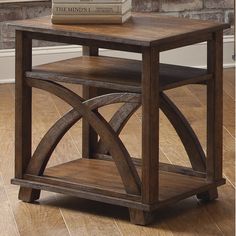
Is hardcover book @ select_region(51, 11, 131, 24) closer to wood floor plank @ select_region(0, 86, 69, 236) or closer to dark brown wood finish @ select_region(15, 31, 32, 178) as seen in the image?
dark brown wood finish @ select_region(15, 31, 32, 178)

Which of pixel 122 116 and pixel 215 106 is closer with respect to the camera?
pixel 215 106

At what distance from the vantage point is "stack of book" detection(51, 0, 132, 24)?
272 cm

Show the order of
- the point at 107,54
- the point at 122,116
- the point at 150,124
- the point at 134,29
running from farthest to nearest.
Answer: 1. the point at 107,54
2. the point at 122,116
3. the point at 134,29
4. the point at 150,124

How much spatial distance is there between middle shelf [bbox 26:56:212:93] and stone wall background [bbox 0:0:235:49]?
5.60 feet

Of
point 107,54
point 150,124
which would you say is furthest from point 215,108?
point 107,54

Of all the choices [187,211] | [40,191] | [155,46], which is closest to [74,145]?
[40,191]

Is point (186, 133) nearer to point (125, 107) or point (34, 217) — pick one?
point (125, 107)

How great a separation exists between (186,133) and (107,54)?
1943 mm

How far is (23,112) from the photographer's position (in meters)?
2.79

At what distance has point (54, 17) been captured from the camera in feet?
8.96

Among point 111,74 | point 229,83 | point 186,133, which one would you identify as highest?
point 111,74

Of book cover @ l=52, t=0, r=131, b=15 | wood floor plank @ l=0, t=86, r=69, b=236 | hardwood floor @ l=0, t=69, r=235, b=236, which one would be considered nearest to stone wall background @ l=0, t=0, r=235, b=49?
hardwood floor @ l=0, t=69, r=235, b=236

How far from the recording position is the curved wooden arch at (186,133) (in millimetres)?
2793

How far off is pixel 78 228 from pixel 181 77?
1.75 feet
